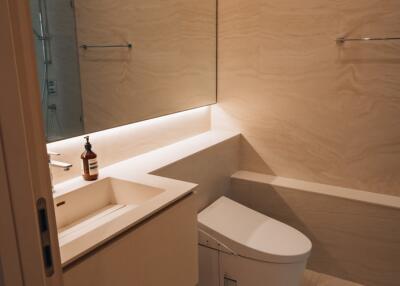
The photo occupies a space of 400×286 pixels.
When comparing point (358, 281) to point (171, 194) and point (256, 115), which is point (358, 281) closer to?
point (256, 115)

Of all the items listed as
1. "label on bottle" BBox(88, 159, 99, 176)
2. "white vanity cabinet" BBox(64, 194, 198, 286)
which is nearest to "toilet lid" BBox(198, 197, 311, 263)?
"white vanity cabinet" BBox(64, 194, 198, 286)

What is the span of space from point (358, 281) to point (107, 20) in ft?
6.56

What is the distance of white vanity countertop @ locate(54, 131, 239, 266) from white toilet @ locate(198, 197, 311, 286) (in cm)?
39

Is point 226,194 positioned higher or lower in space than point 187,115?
lower

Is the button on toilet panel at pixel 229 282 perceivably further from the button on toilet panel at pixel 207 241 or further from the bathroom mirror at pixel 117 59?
the bathroom mirror at pixel 117 59

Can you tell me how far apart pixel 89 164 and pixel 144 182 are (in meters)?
0.25

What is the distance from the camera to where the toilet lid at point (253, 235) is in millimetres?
1641

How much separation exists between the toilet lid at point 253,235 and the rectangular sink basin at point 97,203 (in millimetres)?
490

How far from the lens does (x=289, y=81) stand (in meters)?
2.17

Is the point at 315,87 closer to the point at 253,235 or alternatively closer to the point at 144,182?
the point at 253,235

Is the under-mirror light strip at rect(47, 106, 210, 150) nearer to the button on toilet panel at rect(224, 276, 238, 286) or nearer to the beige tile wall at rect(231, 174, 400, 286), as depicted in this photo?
the beige tile wall at rect(231, 174, 400, 286)

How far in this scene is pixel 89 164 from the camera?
1500 millimetres

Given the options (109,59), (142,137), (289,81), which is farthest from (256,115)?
(109,59)

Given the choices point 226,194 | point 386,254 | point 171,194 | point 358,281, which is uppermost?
point 171,194
